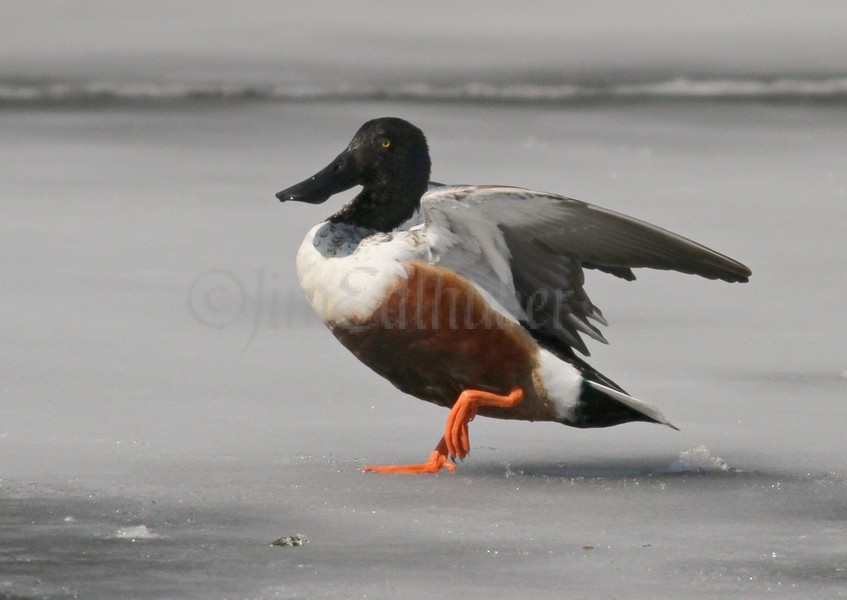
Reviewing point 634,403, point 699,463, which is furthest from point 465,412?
point 699,463

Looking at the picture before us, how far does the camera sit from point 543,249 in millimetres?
4477

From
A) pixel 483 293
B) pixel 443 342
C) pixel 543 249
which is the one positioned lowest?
pixel 443 342

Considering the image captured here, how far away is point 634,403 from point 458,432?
511 millimetres

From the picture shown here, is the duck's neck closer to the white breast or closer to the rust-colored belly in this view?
the white breast

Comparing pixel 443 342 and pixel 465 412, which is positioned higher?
pixel 443 342

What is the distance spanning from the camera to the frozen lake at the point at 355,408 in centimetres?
331

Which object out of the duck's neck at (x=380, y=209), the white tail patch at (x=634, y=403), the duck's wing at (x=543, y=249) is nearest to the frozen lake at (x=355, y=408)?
the white tail patch at (x=634, y=403)

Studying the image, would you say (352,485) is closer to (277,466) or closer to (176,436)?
(277,466)

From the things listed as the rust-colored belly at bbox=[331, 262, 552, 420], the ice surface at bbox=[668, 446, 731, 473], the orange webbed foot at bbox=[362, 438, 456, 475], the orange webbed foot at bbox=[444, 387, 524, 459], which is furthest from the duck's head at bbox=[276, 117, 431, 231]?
the ice surface at bbox=[668, 446, 731, 473]

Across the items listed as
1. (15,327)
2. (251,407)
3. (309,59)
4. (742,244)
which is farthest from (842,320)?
(309,59)

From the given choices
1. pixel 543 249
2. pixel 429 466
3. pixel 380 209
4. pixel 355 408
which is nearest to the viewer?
pixel 429 466

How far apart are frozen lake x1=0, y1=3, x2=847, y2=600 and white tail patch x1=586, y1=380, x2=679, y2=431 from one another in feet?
0.41

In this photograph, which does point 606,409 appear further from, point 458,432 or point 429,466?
point 429,466

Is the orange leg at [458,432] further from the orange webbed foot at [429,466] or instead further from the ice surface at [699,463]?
the ice surface at [699,463]
